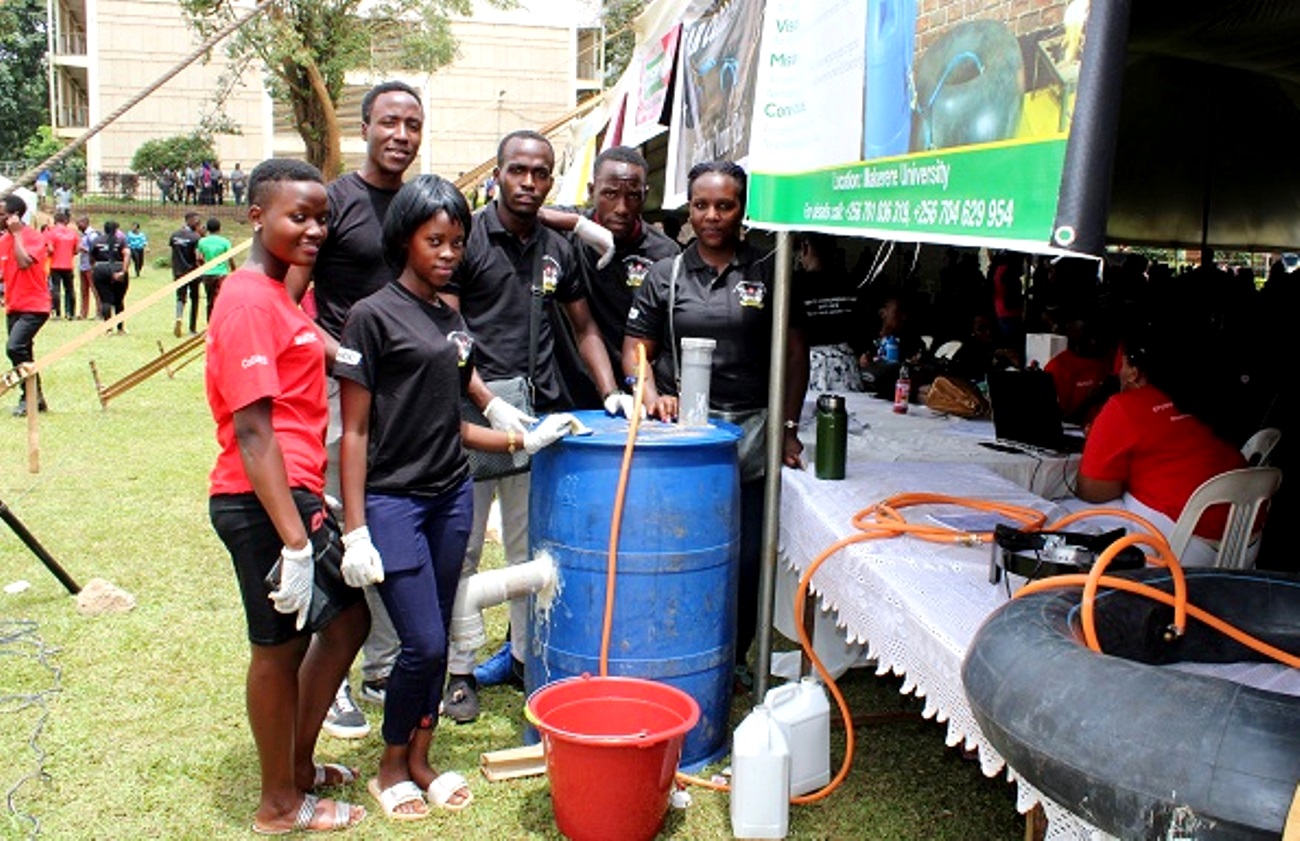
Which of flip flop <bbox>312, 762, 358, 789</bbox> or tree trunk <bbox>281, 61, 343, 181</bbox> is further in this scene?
tree trunk <bbox>281, 61, 343, 181</bbox>

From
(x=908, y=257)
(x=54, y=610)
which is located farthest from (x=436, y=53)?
(x=54, y=610)

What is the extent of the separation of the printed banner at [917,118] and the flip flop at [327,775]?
2.10 metres

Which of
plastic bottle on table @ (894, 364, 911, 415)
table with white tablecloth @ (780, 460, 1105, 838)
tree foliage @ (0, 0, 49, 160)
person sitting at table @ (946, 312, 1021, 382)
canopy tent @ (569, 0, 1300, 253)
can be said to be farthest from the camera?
tree foliage @ (0, 0, 49, 160)

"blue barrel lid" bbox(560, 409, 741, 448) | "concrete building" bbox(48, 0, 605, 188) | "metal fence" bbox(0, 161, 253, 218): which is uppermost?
"concrete building" bbox(48, 0, 605, 188)

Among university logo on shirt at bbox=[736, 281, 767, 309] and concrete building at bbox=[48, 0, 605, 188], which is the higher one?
concrete building at bbox=[48, 0, 605, 188]

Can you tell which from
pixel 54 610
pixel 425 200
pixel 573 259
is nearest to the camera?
pixel 425 200

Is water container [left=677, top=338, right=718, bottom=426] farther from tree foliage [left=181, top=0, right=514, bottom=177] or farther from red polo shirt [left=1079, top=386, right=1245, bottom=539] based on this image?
tree foliage [left=181, top=0, right=514, bottom=177]

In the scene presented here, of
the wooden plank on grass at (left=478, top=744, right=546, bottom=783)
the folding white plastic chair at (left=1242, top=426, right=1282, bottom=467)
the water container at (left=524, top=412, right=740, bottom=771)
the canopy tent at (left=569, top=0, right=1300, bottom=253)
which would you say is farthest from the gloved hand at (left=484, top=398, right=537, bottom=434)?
the folding white plastic chair at (left=1242, top=426, right=1282, bottom=467)

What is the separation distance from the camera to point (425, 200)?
3.15 metres

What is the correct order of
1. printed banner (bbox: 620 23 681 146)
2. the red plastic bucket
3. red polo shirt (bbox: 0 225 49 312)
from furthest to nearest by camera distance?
1. red polo shirt (bbox: 0 225 49 312)
2. printed banner (bbox: 620 23 681 146)
3. the red plastic bucket

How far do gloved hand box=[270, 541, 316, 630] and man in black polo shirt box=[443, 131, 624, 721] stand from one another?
978mm

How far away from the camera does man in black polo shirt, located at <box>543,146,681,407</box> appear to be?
437cm

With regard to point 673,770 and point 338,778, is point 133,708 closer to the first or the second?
point 338,778

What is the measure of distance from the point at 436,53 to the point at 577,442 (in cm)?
2980
